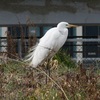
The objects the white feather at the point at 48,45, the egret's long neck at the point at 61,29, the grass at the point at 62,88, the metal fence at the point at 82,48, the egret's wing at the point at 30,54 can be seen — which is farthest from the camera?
the metal fence at the point at 82,48

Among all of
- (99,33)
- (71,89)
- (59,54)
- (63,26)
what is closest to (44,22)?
(99,33)

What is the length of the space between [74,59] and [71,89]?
651cm

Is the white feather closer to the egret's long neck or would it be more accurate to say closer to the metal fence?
the egret's long neck

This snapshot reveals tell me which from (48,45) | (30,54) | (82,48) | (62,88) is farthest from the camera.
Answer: (82,48)

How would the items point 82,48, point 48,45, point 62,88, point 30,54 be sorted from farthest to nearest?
point 82,48, point 30,54, point 48,45, point 62,88

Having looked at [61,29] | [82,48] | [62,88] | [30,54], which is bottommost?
[82,48]

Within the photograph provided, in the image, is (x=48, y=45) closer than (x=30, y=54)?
Yes

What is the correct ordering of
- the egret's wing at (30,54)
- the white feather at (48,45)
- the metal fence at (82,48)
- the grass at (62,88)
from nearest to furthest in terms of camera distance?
A: the grass at (62,88) < the white feather at (48,45) < the egret's wing at (30,54) < the metal fence at (82,48)

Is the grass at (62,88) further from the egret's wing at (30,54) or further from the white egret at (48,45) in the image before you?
the egret's wing at (30,54)

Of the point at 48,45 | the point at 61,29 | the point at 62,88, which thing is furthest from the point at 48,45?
the point at 62,88

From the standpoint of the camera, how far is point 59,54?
1082 centimetres

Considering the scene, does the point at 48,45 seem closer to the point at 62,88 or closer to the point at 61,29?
the point at 61,29

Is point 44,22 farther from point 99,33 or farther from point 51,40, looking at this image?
point 51,40

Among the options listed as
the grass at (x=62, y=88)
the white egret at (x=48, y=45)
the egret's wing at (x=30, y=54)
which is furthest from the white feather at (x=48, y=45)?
the grass at (x=62, y=88)
